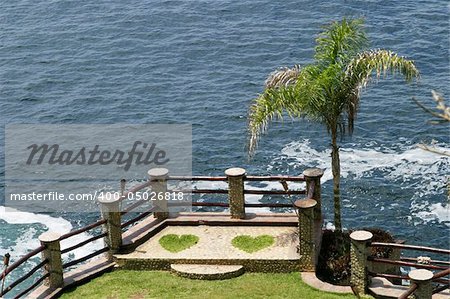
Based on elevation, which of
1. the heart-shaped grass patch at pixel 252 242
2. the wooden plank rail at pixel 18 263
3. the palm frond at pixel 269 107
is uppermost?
the palm frond at pixel 269 107

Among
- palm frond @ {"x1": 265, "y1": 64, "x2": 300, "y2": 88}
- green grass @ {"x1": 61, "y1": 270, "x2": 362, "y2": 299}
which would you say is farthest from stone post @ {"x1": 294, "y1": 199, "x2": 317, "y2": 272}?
palm frond @ {"x1": 265, "y1": 64, "x2": 300, "y2": 88}

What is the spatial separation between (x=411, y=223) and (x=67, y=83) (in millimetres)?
25651

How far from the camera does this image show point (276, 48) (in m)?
52.9

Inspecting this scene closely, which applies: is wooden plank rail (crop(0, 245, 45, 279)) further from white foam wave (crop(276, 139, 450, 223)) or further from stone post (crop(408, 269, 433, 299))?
white foam wave (crop(276, 139, 450, 223))

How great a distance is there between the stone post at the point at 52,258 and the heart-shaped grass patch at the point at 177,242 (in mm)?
3106

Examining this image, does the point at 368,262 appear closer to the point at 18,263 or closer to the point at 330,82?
the point at 330,82

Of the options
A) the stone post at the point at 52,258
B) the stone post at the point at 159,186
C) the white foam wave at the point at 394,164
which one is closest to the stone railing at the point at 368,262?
the stone post at the point at 159,186

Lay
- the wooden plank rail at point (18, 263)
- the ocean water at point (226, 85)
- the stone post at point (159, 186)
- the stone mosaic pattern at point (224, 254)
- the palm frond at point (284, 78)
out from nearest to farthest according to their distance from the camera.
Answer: the wooden plank rail at point (18, 263), the stone mosaic pattern at point (224, 254), the palm frond at point (284, 78), the stone post at point (159, 186), the ocean water at point (226, 85)

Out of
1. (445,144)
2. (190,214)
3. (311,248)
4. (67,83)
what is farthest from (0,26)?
(311,248)

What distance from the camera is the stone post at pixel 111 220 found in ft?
69.9

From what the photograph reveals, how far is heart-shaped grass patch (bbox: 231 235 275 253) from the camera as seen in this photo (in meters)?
21.6

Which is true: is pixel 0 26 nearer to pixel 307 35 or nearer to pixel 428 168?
pixel 307 35

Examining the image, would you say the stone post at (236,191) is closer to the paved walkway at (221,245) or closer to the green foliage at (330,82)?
the paved walkway at (221,245)

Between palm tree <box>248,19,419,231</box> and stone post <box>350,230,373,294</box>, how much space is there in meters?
2.55
